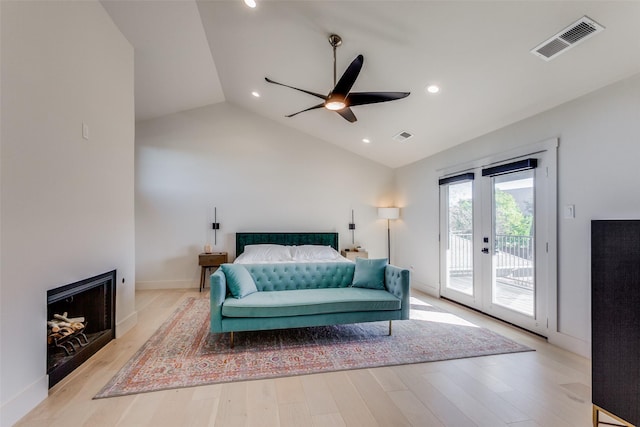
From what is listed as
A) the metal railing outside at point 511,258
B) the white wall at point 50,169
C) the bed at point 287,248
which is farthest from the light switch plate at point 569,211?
the white wall at point 50,169

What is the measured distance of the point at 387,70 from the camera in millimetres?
3301

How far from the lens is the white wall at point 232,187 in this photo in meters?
5.48

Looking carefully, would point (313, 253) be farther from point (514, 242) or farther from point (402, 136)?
point (514, 242)

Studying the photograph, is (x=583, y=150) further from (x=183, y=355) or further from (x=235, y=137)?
(x=235, y=137)

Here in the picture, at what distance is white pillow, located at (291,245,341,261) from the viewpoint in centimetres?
510

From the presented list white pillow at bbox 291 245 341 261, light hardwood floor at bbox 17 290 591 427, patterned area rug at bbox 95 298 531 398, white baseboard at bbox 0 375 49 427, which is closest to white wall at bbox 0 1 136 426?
white baseboard at bbox 0 375 49 427

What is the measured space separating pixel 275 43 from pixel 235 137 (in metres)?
2.66

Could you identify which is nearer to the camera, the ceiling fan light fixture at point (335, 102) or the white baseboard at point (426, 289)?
the ceiling fan light fixture at point (335, 102)

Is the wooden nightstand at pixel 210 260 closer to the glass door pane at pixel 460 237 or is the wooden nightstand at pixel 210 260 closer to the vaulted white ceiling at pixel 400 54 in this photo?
the vaulted white ceiling at pixel 400 54

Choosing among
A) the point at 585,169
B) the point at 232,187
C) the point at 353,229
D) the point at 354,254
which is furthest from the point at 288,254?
the point at 585,169

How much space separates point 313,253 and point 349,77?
3386 mm

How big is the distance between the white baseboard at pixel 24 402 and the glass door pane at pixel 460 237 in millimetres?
4748

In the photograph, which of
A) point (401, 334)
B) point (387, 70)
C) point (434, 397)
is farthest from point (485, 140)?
point (434, 397)

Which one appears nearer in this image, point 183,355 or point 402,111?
point 183,355
